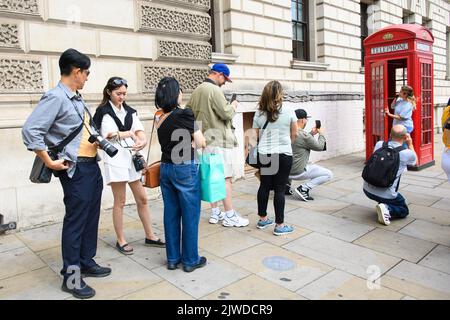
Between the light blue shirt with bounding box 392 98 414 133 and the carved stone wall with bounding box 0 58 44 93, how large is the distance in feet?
20.3

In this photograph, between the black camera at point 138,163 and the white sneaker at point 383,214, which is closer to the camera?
the black camera at point 138,163

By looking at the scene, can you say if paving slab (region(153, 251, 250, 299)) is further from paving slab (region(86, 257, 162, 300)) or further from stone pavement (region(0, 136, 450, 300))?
paving slab (region(86, 257, 162, 300))

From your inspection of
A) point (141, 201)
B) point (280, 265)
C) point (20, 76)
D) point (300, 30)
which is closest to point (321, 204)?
point (280, 265)

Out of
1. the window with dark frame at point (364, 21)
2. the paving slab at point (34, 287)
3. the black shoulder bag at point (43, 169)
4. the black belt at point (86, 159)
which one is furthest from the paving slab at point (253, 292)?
the window with dark frame at point (364, 21)

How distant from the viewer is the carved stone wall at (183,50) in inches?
231

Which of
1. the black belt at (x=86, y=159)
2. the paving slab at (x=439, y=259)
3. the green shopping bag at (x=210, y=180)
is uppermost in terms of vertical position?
the black belt at (x=86, y=159)

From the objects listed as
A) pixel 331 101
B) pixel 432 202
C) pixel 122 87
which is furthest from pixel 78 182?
pixel 331 101

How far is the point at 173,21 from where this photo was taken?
5.92m

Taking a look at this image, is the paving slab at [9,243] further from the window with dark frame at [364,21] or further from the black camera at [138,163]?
the window with dark frame at [364,21]

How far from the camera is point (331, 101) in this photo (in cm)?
977

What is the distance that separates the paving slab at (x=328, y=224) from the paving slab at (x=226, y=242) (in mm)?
→ 793

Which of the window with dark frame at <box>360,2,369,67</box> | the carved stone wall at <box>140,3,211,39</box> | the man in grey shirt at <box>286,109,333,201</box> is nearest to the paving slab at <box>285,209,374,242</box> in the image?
the man in grey shirt at <box>286,109,333,201</box>

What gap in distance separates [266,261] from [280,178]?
3.30 ft

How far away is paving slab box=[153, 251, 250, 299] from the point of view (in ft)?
10.1
